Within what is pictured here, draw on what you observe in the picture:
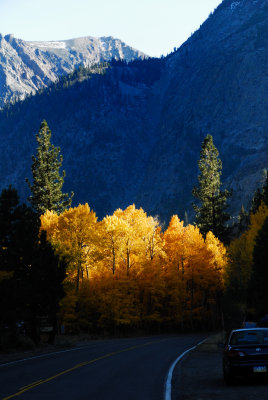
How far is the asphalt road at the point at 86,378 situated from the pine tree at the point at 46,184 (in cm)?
4644

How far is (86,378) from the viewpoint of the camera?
17.5m

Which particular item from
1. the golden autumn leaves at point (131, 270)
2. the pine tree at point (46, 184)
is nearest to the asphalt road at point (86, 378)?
the golden autumn leaves at point (131, 270)

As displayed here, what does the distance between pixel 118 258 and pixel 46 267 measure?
2098 centimetres

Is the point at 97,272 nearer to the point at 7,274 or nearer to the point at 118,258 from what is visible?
the point at 118,258

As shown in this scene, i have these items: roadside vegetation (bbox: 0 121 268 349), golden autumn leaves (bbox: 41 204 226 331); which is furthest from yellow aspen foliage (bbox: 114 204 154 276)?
roadside vegetation (bbox: 0 121 268 349)

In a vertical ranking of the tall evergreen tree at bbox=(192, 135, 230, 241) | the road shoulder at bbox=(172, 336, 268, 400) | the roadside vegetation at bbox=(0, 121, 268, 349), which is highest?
the tall evergreen tree at bbox=(192, 135, 230, 241)

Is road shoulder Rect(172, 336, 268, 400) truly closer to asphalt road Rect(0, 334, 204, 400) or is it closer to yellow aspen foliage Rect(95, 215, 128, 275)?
asphalt road Rect(0, 334, 204, 400)

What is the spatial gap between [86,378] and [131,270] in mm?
37354

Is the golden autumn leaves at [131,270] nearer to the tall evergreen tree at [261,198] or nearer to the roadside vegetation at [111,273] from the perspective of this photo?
the roadside vegetation at [111,273]

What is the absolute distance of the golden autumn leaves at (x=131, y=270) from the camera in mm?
48750

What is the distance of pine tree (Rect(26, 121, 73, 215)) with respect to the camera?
2825 inches

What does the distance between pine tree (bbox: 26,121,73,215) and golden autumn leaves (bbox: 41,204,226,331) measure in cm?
1360

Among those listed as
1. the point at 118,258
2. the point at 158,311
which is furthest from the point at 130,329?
the point at 118,258

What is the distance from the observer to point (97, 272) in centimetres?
5541
